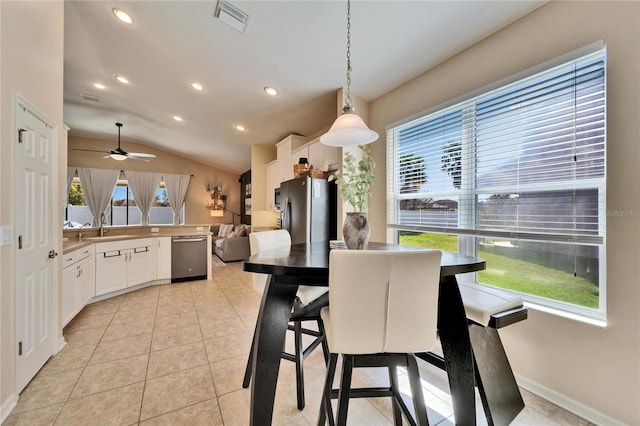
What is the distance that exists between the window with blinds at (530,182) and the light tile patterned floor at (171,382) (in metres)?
0.85

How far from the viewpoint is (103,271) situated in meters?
3.49

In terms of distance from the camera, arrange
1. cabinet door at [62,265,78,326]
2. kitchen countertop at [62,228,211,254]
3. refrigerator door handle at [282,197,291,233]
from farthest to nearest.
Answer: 1. refrigerator door handle at [282,197,291,233]
2. kitchen countertop at [62,228,211,254]
3. cabinet door at [62,265,78,326]

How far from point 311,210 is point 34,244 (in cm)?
239

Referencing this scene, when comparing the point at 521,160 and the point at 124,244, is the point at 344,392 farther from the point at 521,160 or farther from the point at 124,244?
the point at 124,244

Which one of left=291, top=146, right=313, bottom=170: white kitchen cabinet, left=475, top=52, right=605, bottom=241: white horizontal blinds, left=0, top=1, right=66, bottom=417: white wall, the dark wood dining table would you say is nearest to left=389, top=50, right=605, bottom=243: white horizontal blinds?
left=475, top=52, right=605, bottom=241: white horizontal blinds

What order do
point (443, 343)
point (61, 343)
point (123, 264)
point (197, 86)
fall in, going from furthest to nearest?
point (123, 264), point (197, 86), point (61, 343), point (443, 343)

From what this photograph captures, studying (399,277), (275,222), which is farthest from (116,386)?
(275,222)

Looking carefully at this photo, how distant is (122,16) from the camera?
2395 millimetres

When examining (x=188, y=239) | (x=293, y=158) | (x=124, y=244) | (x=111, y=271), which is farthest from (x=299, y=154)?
(x=111, y=271)

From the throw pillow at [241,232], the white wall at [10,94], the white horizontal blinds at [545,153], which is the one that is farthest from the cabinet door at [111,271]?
the white horizontal blinds at [545,153]

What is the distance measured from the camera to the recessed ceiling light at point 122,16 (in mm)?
2336

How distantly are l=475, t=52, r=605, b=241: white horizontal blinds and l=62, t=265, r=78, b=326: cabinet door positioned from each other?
13.0ft

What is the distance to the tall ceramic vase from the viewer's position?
1.56 meters

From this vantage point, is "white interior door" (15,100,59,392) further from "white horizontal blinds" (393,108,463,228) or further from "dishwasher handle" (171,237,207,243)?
"white horizontal blinds" (393,108,463,228)
